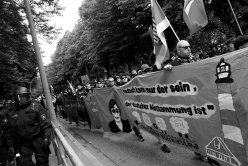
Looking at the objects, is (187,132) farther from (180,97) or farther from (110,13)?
(110,13)

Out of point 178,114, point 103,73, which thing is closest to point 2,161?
point 178,114

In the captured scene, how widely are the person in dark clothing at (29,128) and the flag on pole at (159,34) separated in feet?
8.56

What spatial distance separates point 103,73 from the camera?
4019cm

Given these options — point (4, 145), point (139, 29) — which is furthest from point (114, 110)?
point (139, 29)

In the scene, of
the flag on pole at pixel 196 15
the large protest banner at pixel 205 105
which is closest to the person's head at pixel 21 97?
the large protest banner at pixel 205 105

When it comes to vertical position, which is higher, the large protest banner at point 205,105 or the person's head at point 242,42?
the person's head at point 242,42

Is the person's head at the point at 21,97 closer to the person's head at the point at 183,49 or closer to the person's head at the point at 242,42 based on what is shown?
the person's head at the point at 183,49

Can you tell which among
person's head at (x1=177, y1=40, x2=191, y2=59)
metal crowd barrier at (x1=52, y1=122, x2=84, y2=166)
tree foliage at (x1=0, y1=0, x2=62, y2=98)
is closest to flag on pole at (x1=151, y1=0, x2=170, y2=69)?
→ person's head at (x1=177, y1=40, x2=191, y2=59)

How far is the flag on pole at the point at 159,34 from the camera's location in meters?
6.21

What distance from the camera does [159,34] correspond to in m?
6.18

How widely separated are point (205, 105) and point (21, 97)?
10.4 feet

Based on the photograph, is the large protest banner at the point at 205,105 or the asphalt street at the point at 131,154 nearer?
the large protest banner at the point at 205,105

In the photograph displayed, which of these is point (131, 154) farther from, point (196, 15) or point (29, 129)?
point (196, 15)

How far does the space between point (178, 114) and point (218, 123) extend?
3.31 feet
